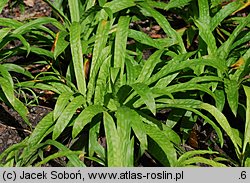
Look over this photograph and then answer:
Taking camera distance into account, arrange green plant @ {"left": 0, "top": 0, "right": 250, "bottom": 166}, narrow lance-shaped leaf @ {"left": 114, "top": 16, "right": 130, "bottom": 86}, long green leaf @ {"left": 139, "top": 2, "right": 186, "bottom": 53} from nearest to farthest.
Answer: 1. green plant @ {"left": 0, "top": 0, "right": 250, "bottom": 166}
2. narrow lance-shaped leaf @ {"left": 114, "top": 16, "right": 130, "bottom": 86}
3. long green leaf @ {"left": 139, "top": 2, "right": 186, "bottom": 53}

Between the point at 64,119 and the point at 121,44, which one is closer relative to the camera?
the point at 64,119

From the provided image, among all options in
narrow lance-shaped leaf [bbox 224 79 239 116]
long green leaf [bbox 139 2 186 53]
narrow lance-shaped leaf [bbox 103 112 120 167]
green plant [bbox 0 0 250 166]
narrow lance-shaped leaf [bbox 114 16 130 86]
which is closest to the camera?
narrow lance-shaped leaf [bbox 103 112 120 167]

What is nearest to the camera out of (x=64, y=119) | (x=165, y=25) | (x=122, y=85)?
(x=64, y=119)

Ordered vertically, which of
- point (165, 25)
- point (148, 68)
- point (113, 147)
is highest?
point (165, 25)

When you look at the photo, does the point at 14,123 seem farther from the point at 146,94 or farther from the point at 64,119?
the point at 146,94

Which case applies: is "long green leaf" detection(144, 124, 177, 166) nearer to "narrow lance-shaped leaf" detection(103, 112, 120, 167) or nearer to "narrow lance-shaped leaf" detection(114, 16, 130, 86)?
"narrow lance-shaped leaf" detection(103, 112, 120, 167)

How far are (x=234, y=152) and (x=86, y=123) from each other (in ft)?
2.79

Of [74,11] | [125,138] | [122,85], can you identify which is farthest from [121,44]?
[125,138]

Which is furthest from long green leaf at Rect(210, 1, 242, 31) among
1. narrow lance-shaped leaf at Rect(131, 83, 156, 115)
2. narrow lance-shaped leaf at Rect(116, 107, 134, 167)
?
narrow lance-shaped leaf at Rect(116, 107, 134, 167)

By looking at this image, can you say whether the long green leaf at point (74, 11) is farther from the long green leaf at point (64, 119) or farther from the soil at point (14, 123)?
the long green leaf at point (64, 119)

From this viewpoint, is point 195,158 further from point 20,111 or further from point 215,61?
point 20,111

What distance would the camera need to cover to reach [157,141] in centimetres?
283

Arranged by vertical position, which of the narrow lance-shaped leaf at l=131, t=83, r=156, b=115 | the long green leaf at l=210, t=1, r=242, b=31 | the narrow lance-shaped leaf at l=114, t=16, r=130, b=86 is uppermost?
the long green leaf at l=210, t=1, r=242, b=31

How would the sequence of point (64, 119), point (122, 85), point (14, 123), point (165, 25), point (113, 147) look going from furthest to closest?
1. point (165, 25)
2. point (14, 123)
3. point (122, 85)
4. point (64, 119)
5. point (113, 147)
